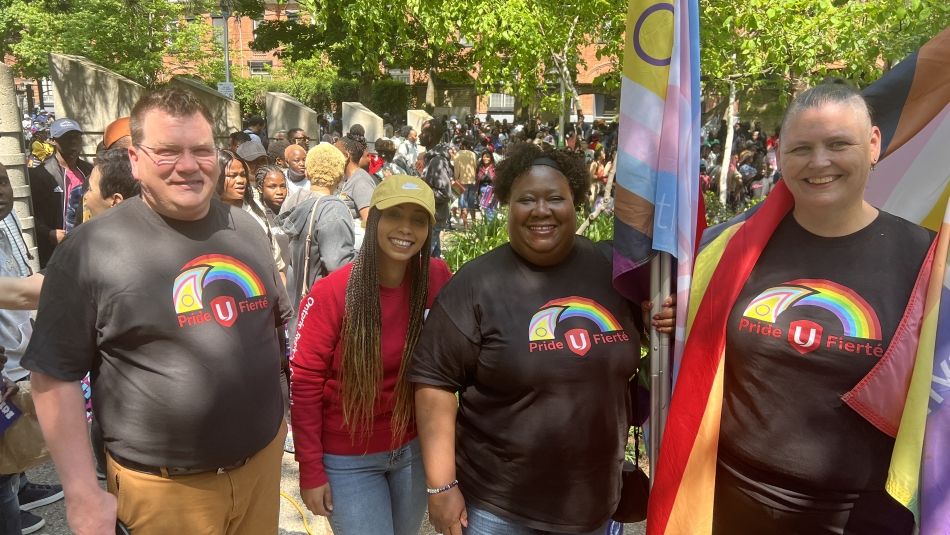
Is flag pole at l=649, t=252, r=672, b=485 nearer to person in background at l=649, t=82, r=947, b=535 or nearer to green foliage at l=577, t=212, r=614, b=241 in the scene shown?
person in background at l=649, t=82, r=947, b=535

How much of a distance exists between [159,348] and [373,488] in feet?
3.09

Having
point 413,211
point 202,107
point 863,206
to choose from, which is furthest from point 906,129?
point 202,107

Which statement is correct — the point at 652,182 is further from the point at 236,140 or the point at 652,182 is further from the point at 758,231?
the point at 236,140

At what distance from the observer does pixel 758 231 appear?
2.17 metres

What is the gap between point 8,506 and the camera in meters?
2.87

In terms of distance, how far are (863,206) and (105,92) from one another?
8429 mm

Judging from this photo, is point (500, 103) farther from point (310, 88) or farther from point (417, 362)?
point (417, 362)

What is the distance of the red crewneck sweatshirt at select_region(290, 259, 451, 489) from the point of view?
7.98 feet

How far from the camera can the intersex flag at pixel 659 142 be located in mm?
2312

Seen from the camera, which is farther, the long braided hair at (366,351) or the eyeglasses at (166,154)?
the long braided hair at (366,351)

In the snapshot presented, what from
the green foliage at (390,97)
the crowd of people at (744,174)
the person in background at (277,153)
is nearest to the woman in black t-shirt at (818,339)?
the person in background at (277,153)

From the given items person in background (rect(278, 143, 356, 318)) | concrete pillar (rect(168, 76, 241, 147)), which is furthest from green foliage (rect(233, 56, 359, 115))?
person in background (rect(278, 143, 356, 318))

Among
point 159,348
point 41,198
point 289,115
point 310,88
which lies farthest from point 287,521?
point 310,88

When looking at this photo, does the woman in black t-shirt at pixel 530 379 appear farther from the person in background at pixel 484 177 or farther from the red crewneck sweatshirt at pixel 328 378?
the person in background at pixel 484 177
